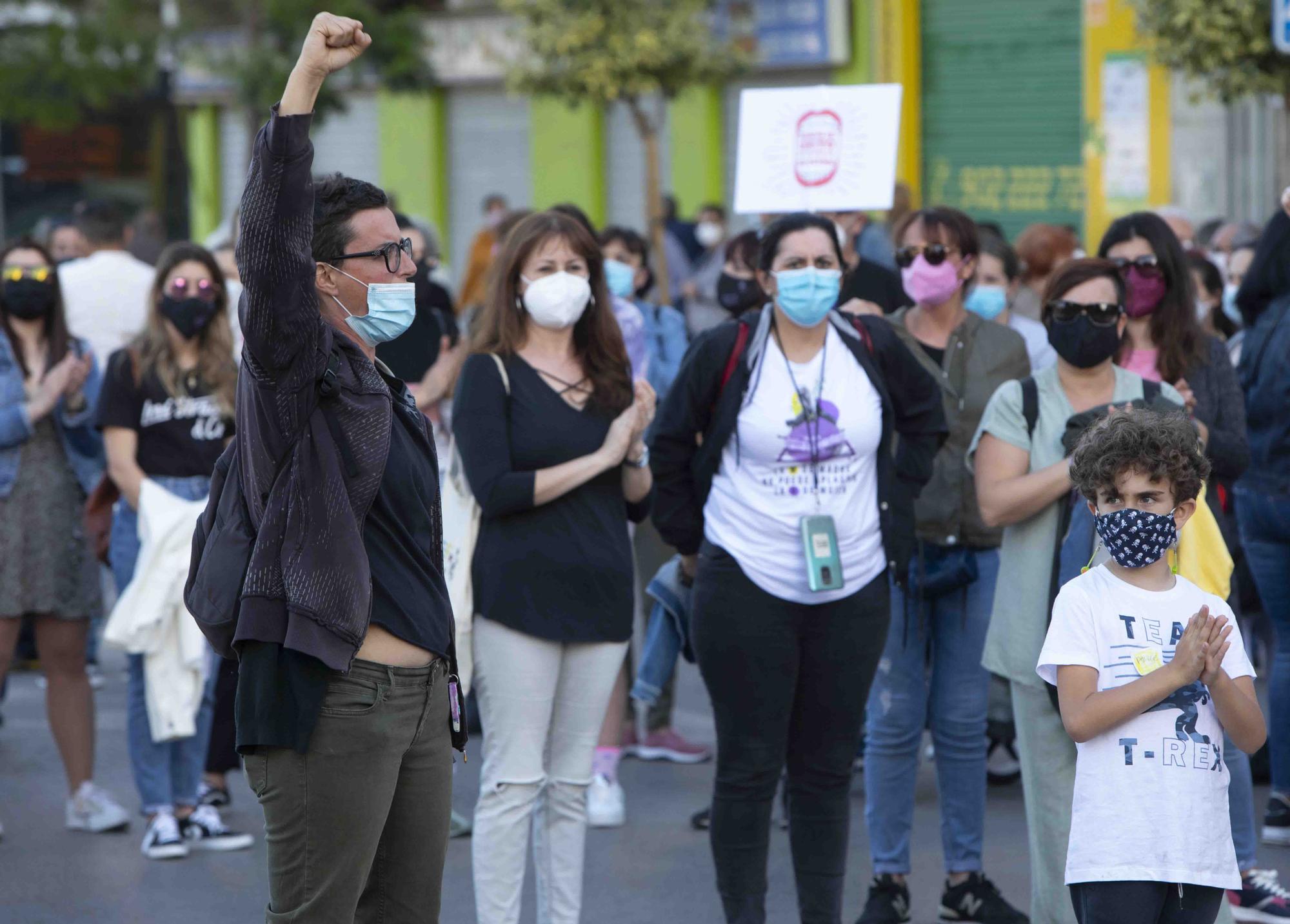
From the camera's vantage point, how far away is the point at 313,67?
2.95 meters

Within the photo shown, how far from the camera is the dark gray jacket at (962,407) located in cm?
543

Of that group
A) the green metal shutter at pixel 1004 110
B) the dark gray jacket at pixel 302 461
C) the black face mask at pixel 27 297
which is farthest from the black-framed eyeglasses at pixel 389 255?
the green metal shutter at pixel 1004 110

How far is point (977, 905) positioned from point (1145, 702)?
6.25 ft

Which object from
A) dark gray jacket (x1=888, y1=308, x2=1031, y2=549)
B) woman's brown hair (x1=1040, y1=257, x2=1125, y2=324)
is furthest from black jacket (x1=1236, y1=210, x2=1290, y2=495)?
Answer: woman's brown hair (x1=1040, y1=257, x2=1125, y2=324)

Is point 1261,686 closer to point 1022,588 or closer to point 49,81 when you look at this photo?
point 1022,588

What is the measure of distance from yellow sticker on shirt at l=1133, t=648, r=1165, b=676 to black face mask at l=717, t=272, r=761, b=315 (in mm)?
3152

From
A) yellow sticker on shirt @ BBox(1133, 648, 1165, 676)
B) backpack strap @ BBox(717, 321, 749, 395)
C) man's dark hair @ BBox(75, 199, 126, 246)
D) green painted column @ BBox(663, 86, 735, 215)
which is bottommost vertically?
yellow sticker on shirt @ BBox(1133, 648, 1165, 676)

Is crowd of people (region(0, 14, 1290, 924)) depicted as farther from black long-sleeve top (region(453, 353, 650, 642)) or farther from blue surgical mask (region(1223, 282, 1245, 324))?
blue surgical mask (region(1223, 282, 1245, 324))

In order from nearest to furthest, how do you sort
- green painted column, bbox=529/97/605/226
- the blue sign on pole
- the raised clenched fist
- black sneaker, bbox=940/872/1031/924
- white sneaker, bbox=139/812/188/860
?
the raised clenched fist, black sneaker, bbox=940/872/1031/924, white sneaker, bbox=139/812/188/860, the blue sign on pole, green painted column, bbox=529/97/605/226

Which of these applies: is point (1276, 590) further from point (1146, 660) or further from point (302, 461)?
point (302, 461)

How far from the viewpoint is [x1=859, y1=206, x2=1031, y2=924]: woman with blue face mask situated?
529 centimetres

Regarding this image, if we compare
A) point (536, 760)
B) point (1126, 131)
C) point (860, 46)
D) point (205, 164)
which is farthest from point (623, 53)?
point (536, 760)

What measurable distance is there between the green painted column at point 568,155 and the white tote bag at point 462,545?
16453mm

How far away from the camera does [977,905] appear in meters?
5.21
